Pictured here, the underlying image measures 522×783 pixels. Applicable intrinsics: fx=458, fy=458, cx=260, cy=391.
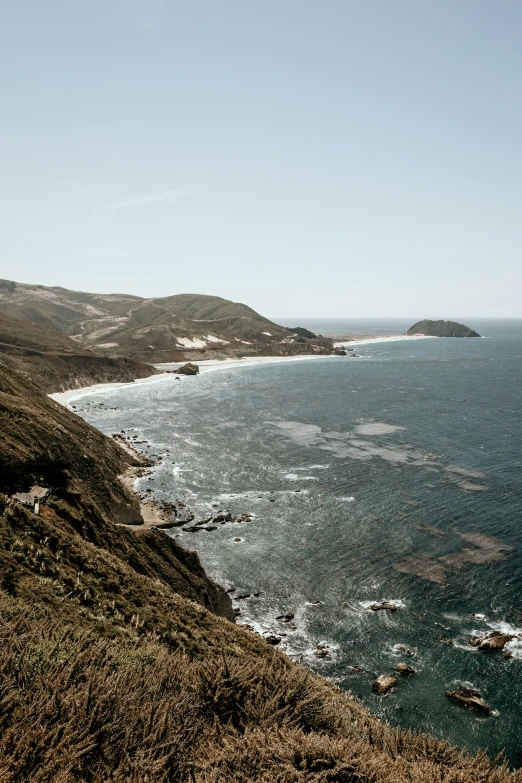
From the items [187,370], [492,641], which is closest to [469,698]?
[492,641]

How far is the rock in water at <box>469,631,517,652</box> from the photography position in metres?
34.2

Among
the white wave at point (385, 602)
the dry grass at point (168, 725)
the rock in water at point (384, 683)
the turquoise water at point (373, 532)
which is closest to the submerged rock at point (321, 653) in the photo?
the turquoise water at point (373, 532)

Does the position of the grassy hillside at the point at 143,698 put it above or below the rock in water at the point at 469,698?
above

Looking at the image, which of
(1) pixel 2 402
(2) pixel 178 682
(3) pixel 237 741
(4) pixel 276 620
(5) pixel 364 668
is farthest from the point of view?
(1) pixel 2 402

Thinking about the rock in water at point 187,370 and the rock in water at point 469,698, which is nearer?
the rock in water at point 469,698

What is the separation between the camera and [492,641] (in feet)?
113

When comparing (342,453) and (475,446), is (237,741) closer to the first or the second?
(342,453)

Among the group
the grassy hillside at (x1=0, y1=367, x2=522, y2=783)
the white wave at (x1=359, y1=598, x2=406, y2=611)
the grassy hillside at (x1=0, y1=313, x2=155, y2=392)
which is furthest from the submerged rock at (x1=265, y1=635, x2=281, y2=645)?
the grassy hillside at (x1=0, y1=313, x2=155, y2=392)

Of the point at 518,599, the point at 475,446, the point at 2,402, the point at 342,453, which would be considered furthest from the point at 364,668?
the point at 475,446

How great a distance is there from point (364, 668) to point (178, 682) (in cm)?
2030

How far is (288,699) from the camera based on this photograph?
18312 millimetres

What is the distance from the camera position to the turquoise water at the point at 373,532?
32.4 meters

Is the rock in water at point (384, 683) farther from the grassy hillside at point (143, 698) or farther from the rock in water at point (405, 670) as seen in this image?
the grassy hillside at point (143, 698)

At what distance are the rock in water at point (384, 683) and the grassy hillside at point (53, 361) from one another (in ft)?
400
